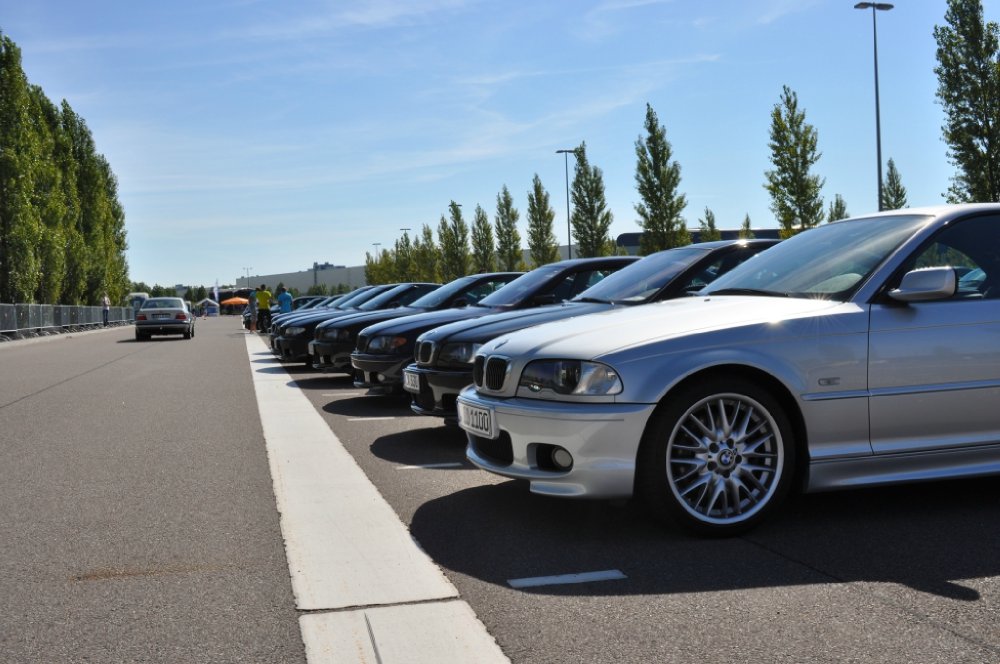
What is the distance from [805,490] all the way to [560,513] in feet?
3.94

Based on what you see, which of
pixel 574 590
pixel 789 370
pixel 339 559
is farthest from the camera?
pixel 789 370

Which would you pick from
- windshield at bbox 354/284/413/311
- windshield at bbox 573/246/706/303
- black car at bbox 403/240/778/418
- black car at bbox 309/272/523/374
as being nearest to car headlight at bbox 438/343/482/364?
black car at bbox 403/240/778/418

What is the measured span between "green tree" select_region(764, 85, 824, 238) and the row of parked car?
1342 inches

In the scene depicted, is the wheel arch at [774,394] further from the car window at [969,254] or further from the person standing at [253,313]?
the person standing at [253,313]

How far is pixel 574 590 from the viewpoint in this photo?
11.9 feet

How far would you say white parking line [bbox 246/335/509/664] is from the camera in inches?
121

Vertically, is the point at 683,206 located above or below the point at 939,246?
above

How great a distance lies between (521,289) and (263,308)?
88.9 ft

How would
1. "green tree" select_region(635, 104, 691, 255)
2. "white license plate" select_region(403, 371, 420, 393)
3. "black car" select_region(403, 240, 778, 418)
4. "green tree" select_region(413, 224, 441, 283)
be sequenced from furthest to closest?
"green tree" select_region(413, 224, 441, 283), "green tree" select_region(635, 104, 691, 255), "white license plate" select_region(403, 371, 420, 393), "black car" select_region(403, 240, 778, 418)

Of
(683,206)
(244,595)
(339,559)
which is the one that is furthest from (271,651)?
(683,206)

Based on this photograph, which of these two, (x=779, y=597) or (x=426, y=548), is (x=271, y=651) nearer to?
(x=426, y=548)

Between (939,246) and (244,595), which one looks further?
(939,246)

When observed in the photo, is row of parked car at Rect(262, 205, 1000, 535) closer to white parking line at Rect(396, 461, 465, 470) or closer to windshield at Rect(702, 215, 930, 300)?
windshield at Rect(702, 215, 930, 300)

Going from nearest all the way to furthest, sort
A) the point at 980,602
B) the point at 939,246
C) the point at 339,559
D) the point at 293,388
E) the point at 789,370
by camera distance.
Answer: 1. the point at 980,602
2. the point at 339,559
3. the point at 789,370
4. the point at 939,246
5. the point at 293,388
